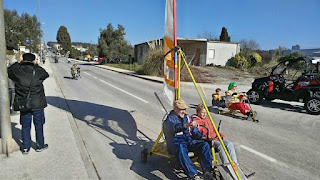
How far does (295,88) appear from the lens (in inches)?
343

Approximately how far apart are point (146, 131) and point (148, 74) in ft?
56.2

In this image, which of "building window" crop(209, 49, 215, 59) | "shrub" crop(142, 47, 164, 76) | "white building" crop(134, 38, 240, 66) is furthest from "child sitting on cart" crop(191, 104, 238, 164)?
"building window" crop(209, 49, 215, 59)

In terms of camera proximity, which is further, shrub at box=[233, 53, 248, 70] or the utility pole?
shrub at box=[233, 53, 248, 70]

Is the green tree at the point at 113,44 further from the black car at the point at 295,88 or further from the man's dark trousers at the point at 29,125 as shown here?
the man's dark trousers at the point at 29,125

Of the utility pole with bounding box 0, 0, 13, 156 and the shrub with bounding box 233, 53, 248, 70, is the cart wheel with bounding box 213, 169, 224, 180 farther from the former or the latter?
the shrub with bounding box 233, 53, 248, 70

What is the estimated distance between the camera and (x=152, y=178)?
360 centimetres

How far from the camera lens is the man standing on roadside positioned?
407 centimetres

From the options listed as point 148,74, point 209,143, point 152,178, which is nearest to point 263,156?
point 209,143


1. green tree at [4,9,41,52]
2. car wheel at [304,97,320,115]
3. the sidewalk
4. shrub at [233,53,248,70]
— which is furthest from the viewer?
green tree at [4,9,41,52]

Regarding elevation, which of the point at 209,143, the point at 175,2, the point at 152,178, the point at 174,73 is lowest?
the point at 152,178

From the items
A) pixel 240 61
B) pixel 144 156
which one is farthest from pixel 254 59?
pixel 144 156

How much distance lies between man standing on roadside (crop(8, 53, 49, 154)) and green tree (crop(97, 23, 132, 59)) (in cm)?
4612

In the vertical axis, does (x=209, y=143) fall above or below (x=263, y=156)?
above

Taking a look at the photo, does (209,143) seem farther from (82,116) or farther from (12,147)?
(82,116)
